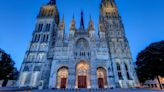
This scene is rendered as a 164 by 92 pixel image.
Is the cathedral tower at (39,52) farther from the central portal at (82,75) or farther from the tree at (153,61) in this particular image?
the tree at (153,61)

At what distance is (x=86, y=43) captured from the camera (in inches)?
1347

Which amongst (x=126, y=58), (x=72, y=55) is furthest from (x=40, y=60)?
(x=126, y=58)

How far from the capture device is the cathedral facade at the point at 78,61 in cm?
2889

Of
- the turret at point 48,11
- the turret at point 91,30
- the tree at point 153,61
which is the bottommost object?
the tree at point 153,61

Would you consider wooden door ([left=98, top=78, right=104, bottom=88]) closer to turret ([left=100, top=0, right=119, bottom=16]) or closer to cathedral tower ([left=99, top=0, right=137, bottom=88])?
cathedral tower ([left=99, top=0, right=137, bottom=88])

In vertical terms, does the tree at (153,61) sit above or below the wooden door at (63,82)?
above

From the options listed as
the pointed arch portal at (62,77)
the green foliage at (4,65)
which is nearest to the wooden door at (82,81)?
the pointed arch portal at (62,77)

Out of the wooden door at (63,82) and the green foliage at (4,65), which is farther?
the green foliage at (4,65)

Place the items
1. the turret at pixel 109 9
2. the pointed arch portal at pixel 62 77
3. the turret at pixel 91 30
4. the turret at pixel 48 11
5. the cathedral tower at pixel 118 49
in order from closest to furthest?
the pointed arch portal at pixel 62 77 < the cathedral tower at pixel 118 49 < the turret at pixel 91 30 < the turret at pixel 48 11 < the turret at pixel 109 9

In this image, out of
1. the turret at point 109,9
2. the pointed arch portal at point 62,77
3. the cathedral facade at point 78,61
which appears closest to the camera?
the cathedral facade at point 78,61

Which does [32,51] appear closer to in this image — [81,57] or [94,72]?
[81,57]

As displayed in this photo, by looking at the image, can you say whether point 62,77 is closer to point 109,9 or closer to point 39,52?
point 39,52

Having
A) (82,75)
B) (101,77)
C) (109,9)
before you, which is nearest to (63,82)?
(82,75)

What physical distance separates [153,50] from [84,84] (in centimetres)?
1777
